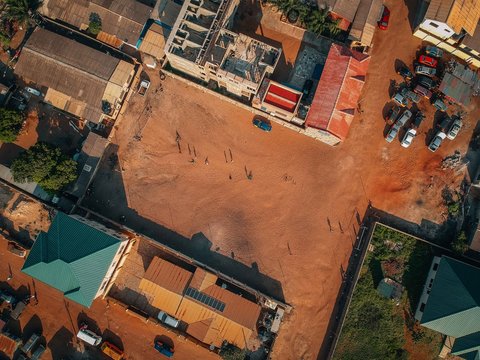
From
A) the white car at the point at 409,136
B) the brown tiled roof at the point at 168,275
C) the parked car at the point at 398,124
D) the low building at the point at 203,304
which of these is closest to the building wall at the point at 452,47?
the parked car at the point at 398,124

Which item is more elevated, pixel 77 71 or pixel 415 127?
pixel 415 127

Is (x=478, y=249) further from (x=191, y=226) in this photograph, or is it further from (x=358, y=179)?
→ (x=191, y=226)

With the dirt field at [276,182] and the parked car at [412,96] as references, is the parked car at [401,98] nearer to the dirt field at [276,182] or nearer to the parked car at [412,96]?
the parked car at [412,96]

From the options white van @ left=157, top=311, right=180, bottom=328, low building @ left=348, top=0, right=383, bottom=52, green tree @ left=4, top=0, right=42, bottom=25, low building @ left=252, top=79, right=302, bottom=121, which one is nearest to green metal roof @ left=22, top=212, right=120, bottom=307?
white van @ left=157, top=311, right=180, bottom=328

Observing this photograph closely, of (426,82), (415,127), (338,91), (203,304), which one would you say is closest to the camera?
(338,91)

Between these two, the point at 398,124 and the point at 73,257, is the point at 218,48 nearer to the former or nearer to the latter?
the point at 398,124

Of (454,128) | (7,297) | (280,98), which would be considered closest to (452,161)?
(454,128)

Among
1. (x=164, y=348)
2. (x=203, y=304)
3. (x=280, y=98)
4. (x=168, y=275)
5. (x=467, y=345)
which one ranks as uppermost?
(x=280, y=98)
